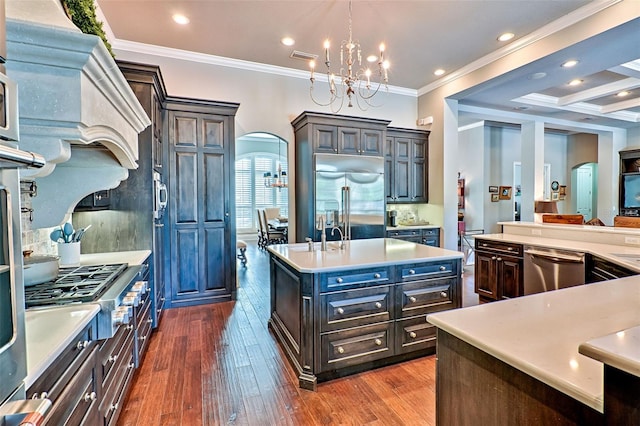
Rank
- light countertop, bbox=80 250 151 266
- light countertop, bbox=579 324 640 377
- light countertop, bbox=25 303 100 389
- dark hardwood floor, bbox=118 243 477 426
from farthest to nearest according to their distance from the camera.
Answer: light countertop, bbox=80 250 151 266, dark hardwood floor, bbox=118 243 477 426, light countertop, bbox=25 303 100 389, light countertop, bbox=579 324 640 377

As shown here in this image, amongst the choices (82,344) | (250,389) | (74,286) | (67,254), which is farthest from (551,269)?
(67,254)

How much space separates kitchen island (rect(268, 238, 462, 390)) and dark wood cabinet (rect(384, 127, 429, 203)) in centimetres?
283

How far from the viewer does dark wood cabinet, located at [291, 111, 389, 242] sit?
14.8ft

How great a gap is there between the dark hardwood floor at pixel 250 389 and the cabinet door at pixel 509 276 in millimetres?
1668

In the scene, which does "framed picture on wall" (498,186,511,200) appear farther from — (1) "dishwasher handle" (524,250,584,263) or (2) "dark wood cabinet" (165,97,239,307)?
(2) "dark wood cabinet" (165,97,239,307)

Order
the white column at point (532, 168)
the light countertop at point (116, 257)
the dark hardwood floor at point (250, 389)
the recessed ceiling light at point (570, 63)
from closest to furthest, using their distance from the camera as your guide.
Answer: the dark hardwood floor at point (250, 389), the light countertop at point (116, 257), the recessed ceiling light at point (570, 63), the white column at point (532, 168)

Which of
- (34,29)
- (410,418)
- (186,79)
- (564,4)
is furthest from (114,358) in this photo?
(564,4)

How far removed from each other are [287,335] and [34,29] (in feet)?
8.18

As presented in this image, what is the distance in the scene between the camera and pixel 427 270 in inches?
103

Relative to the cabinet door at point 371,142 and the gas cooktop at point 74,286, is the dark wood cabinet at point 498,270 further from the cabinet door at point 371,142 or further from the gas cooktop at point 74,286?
the gas cooktop at point 74,286

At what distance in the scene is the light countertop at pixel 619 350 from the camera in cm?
63

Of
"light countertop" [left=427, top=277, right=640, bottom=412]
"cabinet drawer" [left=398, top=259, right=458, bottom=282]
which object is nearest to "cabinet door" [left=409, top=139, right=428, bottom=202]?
"cabinet drawer" [left=398, top=259, right=458, bottom=282]

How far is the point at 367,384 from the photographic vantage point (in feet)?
7.61

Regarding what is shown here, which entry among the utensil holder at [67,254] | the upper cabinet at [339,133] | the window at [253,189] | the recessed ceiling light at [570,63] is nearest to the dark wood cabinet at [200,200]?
the upper cabinet at [339,133]
